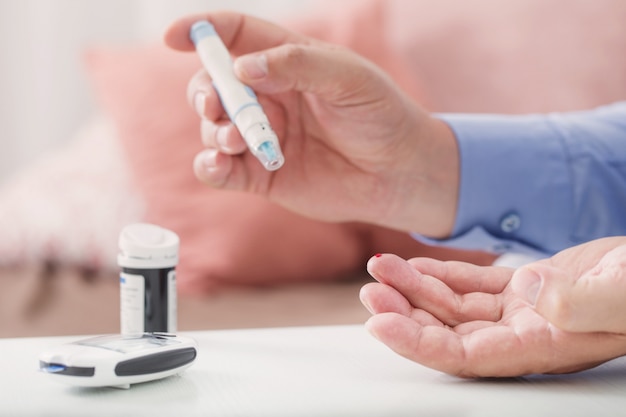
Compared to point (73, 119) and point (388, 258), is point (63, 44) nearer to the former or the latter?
point (73, 119)

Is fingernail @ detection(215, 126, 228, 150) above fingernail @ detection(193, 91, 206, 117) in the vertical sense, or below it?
below

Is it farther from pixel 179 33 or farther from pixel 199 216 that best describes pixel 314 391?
pixel 199 216

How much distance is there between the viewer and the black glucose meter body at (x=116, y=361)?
0.48 meters

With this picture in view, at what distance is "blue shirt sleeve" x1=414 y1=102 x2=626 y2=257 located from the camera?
3.01ft

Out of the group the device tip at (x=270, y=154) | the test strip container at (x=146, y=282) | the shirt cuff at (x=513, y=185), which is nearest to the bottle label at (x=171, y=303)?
the test strip container at (x=146, y=282)

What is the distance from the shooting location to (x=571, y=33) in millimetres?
1447

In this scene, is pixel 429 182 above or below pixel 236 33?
below

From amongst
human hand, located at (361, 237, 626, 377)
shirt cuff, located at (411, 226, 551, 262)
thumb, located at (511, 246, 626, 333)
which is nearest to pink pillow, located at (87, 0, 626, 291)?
shirt cuff, located at (411, 226, 551, 262)

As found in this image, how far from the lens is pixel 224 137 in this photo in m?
0.78

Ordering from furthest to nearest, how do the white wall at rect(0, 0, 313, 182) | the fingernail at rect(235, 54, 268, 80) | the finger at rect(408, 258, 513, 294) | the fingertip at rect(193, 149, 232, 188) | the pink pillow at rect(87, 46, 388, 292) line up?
the white wall at rect(0, 0, 313, 182)
the pink pillow at rect(87, 46, 388, 292)
the fingertip at rect(193, 149, 232, 188)
the fingernail at rect(235, 54, 268, 80)
the finger at rect(408, 258, 513, 294)

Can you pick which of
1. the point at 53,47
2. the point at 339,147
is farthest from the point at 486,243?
the point at 53,47

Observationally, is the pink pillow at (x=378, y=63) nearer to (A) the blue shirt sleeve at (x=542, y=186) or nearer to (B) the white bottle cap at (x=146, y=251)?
(A) the blue shirt sleeve at (x=542, y=186)

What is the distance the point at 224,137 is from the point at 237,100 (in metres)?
0.07

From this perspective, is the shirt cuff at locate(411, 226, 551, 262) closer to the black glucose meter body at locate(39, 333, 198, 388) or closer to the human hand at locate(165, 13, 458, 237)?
the human hand at locate(165, 13, 458, 237)
